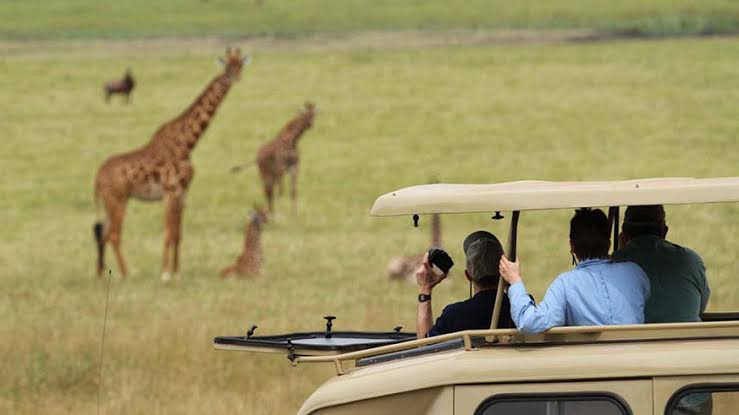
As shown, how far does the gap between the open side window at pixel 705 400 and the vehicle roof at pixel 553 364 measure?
0.18ft

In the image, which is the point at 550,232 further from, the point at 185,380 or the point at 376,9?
the point at 376,9

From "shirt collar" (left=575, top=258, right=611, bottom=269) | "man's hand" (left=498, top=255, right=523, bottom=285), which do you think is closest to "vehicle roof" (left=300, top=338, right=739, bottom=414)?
"man's hand" (left=498, top=255, right=523, bottom=285)

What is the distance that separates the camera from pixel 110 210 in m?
26.5

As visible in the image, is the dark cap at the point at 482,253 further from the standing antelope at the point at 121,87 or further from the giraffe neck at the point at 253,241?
the standing antelope at the point at 121,87

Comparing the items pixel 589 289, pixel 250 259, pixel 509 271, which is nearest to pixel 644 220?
pixel 589 289

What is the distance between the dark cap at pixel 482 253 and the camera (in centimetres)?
660

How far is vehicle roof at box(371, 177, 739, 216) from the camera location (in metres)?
5.95

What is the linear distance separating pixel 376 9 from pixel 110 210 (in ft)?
75.0

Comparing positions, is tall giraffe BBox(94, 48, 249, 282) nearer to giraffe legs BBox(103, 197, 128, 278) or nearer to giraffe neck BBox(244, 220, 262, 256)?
giraffe legs BBox(103, 197, 128, 278)

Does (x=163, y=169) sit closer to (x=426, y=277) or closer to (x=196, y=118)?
(x=196, y=118)

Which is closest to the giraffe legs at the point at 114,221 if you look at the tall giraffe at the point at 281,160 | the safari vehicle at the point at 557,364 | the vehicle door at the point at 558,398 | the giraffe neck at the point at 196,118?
the giraffe neck at the point at 196,118

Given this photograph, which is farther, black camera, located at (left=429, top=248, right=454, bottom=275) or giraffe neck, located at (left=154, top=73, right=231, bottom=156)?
giraffe neck, located at (left=154, top=73, right=231, bottom=156)

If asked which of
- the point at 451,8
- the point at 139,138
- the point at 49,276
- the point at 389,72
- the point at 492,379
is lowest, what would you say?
the point at 492,379

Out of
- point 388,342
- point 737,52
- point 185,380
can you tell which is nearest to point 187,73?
point 737,52
